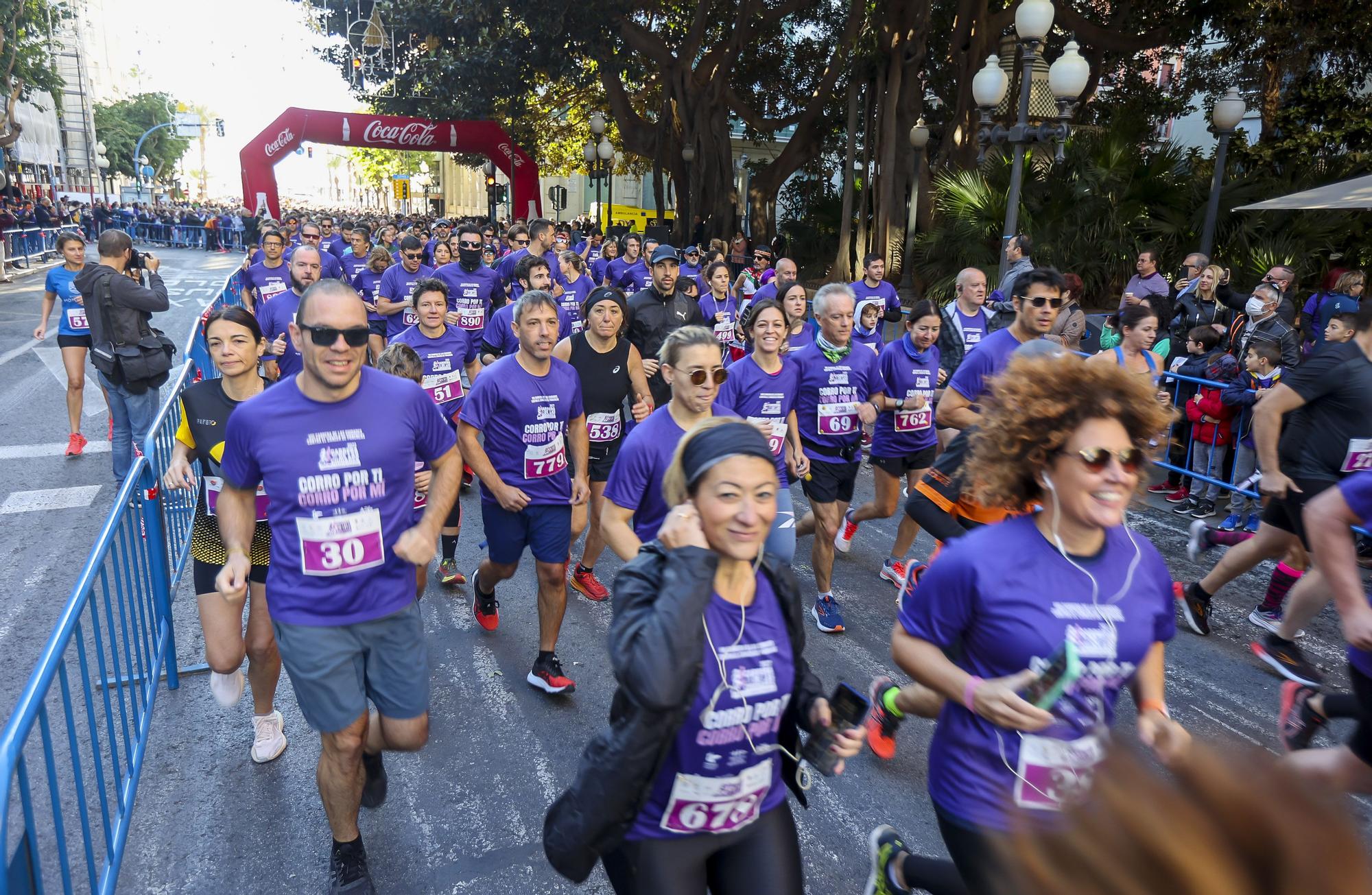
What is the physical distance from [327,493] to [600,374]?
3060 mm

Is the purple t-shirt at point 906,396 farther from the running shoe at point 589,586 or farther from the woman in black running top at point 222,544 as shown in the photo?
the woman in black running top at point 222,544

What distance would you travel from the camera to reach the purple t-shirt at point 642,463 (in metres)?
3.89

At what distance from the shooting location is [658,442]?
12.8 feet

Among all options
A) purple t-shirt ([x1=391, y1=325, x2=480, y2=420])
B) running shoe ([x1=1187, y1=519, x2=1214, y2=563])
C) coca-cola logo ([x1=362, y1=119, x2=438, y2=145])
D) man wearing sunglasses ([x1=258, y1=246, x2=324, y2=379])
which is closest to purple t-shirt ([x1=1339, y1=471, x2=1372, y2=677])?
running shoe ([x1=1187, y1=519, x2=1214, y2=563])

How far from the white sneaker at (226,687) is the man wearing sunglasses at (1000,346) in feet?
11.8

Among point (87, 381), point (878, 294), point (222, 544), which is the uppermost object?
point (878, 294)

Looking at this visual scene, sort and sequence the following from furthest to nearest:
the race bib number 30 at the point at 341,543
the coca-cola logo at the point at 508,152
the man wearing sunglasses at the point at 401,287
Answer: the coca-cola logo at the point at 508,152 → the man wearing sunglasses at the point at 401,287 → the race bib number 30 at the point at 341,543

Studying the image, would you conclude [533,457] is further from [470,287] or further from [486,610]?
[470,287]

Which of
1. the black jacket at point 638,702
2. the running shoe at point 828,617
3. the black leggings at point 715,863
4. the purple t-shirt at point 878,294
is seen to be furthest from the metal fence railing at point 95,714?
the purple t-shirt at point 878,294

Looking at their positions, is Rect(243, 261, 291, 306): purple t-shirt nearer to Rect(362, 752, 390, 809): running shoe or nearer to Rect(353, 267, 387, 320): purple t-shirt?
Rect(353, 267, 387, 320): purple t-shirt

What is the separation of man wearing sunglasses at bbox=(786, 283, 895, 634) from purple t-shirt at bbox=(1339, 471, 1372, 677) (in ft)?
9.44

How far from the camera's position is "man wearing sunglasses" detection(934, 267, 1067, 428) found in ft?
16.4

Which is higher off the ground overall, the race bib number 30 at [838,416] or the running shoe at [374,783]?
the race bib number 30 at [838,416]

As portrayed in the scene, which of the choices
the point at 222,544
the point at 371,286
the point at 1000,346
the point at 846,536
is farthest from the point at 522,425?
the point at 371,286
